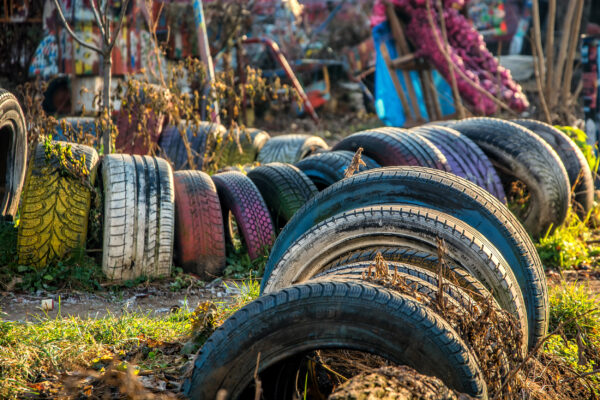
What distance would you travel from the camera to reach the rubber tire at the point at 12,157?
15.9 ft

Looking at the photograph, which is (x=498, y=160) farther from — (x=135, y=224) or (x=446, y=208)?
(x=135, y=224)

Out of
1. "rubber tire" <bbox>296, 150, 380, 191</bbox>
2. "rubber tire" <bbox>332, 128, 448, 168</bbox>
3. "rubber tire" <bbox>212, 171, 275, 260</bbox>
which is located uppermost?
"rubber tire" <bbox>332, 128, 448, 168</bbox>

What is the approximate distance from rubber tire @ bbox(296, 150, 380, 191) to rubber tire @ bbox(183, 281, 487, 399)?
8.62ft

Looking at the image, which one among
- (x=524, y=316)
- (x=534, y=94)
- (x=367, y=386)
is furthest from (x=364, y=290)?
(x=534, y=94)

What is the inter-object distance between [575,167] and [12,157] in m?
4.54

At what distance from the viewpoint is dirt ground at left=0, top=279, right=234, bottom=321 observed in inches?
142

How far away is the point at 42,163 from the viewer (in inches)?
165

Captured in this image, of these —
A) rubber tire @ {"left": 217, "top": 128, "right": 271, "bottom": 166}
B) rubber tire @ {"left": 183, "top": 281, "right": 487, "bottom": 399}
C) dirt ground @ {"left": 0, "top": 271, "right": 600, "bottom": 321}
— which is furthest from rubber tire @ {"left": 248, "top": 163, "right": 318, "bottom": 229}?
rubber tire @ {"left": 183, "top": 281, "right": 487, "bottom": 399}

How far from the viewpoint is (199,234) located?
429 cm

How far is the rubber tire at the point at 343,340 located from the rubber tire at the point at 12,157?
11.0ft

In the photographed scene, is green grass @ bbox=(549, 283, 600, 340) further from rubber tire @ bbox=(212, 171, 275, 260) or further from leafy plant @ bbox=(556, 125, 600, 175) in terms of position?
leafy plant @ bbox=(556, 125, 600, 175)

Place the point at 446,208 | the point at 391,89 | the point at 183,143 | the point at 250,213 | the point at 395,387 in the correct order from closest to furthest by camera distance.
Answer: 1. the point at 395,387
2. the point at 446,208
3. the point at 250,213
4. the point at 183,143
5. the point at 391,89

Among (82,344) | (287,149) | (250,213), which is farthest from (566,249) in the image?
(82,344)

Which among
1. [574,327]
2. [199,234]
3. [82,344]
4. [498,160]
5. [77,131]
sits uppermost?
[77,131]
